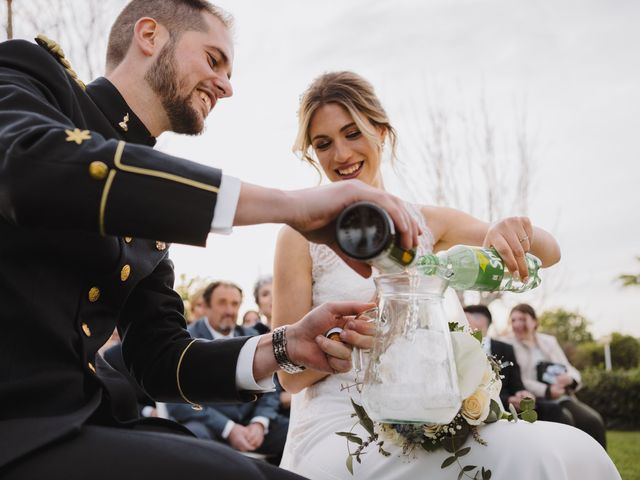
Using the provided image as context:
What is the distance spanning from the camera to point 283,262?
3.28 metres

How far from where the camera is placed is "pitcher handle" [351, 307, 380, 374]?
1.93m

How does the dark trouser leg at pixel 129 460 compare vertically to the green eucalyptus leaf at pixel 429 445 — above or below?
above

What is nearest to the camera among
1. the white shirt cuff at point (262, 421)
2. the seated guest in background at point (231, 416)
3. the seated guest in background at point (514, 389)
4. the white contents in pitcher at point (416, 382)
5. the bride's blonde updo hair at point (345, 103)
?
the white contents in pitcher at point (416, 382)

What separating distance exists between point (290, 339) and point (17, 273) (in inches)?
34.4

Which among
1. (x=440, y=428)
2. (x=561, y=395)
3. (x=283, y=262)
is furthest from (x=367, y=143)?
Answer: (x=561, y=395)

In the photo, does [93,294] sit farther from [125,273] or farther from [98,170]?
[98,170]

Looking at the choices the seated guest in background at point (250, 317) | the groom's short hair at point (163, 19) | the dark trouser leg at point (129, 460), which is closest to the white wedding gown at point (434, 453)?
the dark trouser leg at point (129, 460)

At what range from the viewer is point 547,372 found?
364 inches

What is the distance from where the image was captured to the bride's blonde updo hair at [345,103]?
3426 mm

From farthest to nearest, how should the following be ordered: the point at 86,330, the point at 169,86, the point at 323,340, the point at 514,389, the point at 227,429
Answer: the point at 514,389 < the point at 227,429 < the point at 169,86 < the point at 323,340 < the point at 86,330

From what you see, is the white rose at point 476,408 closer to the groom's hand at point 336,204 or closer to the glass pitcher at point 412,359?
the glass pitcher at point 412,359

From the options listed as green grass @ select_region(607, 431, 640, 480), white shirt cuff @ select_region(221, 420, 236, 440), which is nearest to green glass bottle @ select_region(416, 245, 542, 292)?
white shirt cuff @ select_region(221, 420, 236, 440)

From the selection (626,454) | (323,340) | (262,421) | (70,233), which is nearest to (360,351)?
(323,340)

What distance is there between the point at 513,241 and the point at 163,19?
1.42 m
